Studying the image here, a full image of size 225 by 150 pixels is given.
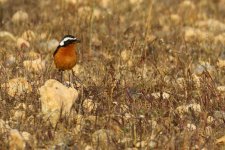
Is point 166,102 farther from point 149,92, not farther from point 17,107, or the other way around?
point 17,107

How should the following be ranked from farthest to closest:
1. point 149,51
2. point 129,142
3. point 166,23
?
point 166,23 → point 149,51 → point 129,142

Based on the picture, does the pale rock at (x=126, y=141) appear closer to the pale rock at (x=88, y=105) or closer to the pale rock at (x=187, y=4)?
the pale rock at (x=88, y=105)

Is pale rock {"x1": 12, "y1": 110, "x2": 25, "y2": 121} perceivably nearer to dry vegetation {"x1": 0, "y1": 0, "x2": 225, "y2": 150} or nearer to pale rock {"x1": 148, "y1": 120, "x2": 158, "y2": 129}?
dry vegetation {"x1": 0, "y1": 0, "x2": 225, "y2": 150}

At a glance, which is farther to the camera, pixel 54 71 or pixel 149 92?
pixel 54 71

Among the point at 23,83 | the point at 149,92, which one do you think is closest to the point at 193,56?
the point at 149,92

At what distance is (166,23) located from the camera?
42.4ft

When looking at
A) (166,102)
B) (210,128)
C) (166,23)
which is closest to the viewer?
(210,128)

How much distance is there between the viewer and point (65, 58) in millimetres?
8180

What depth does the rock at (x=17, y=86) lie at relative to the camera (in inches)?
290

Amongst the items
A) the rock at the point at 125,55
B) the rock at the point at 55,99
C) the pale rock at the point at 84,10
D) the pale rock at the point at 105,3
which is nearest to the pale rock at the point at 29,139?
the rock at the point at 55,99

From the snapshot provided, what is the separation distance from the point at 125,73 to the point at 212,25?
14.2ft

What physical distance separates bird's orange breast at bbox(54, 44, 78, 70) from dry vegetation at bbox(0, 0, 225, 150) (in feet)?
0.78

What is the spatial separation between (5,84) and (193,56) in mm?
3923

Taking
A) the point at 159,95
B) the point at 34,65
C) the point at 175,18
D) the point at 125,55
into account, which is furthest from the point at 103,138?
the point at 175,18
